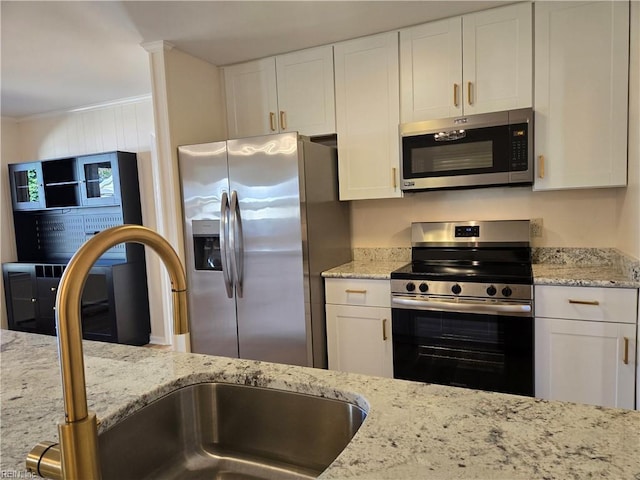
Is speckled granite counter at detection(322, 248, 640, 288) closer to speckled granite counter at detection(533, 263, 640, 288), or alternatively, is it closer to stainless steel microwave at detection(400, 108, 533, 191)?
speckled granite counter at detection(533, 263, 640, 288)

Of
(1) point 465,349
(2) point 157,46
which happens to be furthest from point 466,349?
(2) point 157,46

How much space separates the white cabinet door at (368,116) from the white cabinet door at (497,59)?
0.43 m

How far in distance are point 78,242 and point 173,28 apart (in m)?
2.96

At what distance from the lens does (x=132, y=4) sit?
210 cm

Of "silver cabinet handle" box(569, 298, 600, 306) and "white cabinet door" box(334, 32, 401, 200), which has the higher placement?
"white cabinet door" box(334, 32, 401, 200)

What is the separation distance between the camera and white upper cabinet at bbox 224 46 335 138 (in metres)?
2.77

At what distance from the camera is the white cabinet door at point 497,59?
2.29 metres

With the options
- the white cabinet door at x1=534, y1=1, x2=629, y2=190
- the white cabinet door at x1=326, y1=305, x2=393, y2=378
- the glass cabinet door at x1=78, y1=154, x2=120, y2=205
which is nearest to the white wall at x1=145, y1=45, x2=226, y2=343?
the white cabinet door at x1=326, y1=305, x2=393, y2=378

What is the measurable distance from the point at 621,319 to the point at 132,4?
9.35 ft

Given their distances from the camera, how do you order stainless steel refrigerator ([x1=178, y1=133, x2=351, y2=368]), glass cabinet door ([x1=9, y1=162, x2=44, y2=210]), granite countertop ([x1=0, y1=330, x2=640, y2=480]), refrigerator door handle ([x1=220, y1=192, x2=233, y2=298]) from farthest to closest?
glass cabinet door ([x1=9, y1=162, x2=44, y2=210])
refrigerator door handle ([x1=220, y1=192, x2=233, y2=298])
stainless steel refrigerator ([x1=178, y1=133, x2=351, y2=368])
granite countertop ([x1=0, y1=330, x2=640, y2=480])

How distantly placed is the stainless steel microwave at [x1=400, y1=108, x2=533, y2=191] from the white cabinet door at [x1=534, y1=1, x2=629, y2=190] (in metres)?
0.11

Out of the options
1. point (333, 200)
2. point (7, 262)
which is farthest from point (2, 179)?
point (333, 200)

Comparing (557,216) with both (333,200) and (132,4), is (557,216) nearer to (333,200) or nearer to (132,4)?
(333,200)

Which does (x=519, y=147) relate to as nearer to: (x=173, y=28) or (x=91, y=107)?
(x=173, y=28)
